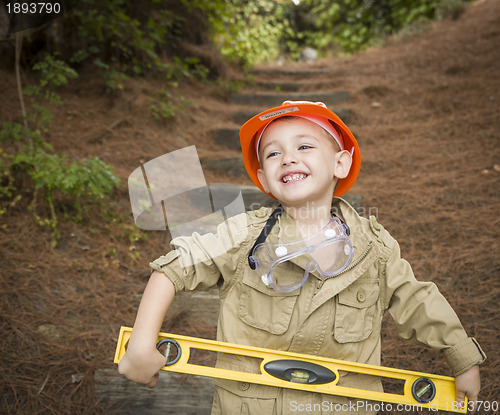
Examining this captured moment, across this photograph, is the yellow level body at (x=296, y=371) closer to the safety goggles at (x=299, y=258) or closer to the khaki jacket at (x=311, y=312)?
the khaki jacket at (x=311, y=312)

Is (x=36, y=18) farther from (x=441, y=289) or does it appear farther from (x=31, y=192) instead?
(x=441, y=289)

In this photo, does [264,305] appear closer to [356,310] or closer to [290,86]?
[356,310]

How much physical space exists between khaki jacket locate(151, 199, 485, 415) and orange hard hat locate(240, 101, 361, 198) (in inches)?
12.3

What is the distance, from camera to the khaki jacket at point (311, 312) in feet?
4.44

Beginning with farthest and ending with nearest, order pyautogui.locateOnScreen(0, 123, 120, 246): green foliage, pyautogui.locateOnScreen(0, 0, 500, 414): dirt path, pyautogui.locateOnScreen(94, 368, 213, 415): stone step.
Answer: pyautogui.locateOnScreen(0, 123, 120, 246): green foliage → pyautogui.locateOnScreen(0, 0, 500, 414): dirt path → pyautogui.locateOnScreen(94, 368, 213, 415): stone step

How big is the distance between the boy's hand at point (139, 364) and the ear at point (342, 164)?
0.92m

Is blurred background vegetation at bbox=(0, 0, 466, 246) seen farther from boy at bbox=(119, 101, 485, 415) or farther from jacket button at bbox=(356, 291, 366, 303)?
jacket button at bbox=(356, 291, 366, 303)

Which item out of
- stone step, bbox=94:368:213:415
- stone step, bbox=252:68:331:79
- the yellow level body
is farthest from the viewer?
stone step, bbox=252:68:331:79

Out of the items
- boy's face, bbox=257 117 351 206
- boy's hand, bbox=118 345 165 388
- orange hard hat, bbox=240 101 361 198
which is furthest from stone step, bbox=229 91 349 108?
boy's hand, bbox=118 345 165 388

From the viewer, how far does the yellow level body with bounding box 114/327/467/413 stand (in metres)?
1.30

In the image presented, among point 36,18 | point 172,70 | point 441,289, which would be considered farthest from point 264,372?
point 172,70

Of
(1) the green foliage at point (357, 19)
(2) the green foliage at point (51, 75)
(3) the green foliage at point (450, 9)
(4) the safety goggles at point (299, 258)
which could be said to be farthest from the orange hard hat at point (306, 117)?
(1) the green foliage at point (357, 19)

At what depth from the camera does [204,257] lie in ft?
4.45

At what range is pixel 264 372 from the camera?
4.33 ft
